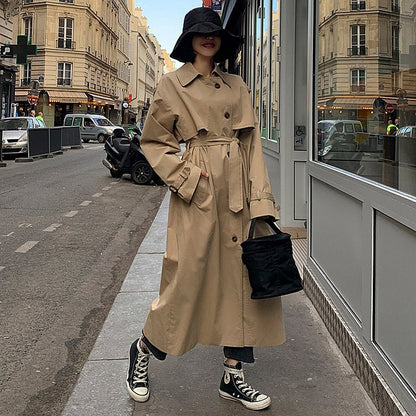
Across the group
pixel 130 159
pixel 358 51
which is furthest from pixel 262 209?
pixel 130 159

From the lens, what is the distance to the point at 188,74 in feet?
8.70

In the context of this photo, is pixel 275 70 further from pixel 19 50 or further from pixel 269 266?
pixel 19 50

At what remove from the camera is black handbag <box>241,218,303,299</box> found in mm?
2469

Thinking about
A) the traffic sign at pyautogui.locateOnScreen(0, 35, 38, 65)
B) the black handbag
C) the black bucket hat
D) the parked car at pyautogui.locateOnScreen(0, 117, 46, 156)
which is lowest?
the black handbag

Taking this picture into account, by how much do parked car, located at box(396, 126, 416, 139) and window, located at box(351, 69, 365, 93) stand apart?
64cm

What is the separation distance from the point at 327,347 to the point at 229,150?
5.03ft

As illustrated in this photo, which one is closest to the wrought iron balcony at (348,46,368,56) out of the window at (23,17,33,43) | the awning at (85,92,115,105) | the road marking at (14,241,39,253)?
the road marking at (14,241,39,253)

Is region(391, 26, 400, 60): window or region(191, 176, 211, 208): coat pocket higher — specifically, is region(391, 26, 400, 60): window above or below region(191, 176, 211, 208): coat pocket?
above

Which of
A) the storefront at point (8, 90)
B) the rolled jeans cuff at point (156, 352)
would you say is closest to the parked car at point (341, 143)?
the rolled jeans cuff at point (156, 352)

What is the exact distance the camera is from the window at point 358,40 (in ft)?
11.3

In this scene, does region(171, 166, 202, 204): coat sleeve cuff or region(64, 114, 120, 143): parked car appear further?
region(64, 114, 120, 143): parked car

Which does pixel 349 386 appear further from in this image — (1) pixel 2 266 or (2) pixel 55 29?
(2) pixel 55 29

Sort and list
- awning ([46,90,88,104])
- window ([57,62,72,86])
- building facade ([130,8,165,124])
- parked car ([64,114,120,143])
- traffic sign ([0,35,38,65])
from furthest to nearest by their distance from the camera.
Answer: building facade ([130,8,165,124]) → window ([57,62,72,86]) → awning ([46,90,88,104]) → parked car ([64,114,120,143]) → traffic sign ([0,35,38,65])

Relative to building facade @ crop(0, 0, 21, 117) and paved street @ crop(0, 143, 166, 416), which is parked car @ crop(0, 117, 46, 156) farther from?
building facade @ crop(0, 0, 21, 117)
